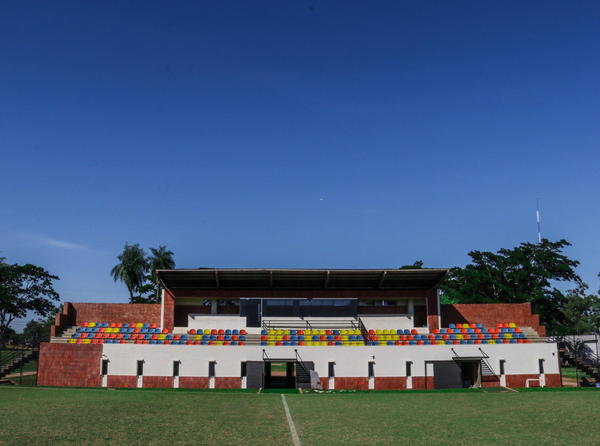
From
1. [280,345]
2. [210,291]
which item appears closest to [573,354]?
[280,345]

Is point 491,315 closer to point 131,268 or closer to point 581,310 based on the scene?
point 131,268

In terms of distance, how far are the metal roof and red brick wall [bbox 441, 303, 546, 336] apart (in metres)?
4.19

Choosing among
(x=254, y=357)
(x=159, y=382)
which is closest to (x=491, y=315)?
(x=254, y=357)

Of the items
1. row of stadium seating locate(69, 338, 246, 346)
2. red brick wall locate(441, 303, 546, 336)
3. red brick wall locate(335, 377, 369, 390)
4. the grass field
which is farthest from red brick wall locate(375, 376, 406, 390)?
red brick wall locate(441, 303, 546, 336)

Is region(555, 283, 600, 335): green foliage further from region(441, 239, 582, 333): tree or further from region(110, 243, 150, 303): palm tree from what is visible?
region(110, 243, 150, 303): palm tree

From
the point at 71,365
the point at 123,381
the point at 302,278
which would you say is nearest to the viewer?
the point at 123,381

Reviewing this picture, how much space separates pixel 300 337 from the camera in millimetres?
43969

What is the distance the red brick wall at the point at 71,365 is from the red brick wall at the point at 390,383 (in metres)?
20.7

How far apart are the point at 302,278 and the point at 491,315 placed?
18045 mm

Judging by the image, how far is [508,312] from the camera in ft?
164

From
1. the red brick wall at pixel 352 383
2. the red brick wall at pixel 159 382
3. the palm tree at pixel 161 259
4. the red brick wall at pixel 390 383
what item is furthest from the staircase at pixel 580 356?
the palm tree at pixel 161 259

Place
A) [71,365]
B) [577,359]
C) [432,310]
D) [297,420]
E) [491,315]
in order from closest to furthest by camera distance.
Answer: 1. [297,420]
2. [71,365]
3. [577,359]
4. [432,310]
5. [491,315]

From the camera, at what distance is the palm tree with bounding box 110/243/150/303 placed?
92812 millimetres

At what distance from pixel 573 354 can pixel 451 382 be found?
40.7 feet
